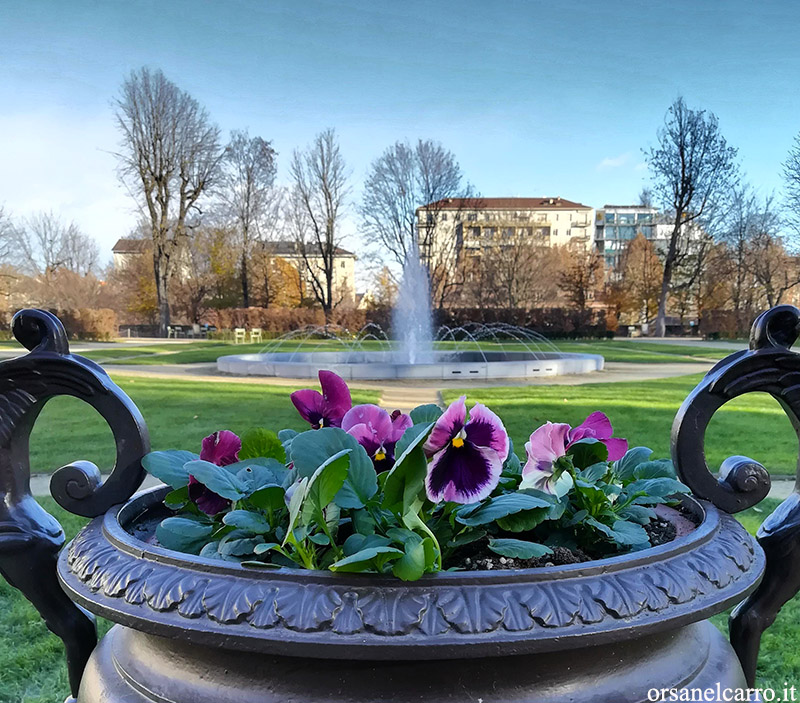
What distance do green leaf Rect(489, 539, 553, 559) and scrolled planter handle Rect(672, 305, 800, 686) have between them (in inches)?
18.3

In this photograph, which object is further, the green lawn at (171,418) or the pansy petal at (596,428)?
the green lawn at (171,418)

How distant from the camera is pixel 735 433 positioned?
7164 millimetres

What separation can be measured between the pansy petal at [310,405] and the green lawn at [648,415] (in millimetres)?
4850

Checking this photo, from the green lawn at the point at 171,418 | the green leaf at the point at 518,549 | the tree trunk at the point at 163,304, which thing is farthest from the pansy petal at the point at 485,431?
the tree trunk at the point at 163,304

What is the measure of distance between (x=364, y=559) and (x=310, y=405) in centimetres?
→ 50

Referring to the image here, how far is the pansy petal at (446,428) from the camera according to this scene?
2.83 feet

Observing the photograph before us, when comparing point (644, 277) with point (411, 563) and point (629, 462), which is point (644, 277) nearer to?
point (629, 462)

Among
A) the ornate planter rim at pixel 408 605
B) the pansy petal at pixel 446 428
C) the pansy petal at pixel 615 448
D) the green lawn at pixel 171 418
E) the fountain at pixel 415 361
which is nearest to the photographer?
the ornate planter rim at pixel 408 605

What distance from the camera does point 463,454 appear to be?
888mm

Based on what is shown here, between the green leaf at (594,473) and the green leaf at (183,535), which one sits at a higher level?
the green leaf at (594,473)

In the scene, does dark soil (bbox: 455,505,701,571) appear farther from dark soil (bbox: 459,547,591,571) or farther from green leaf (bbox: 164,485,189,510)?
green leaf (bbox: 164,485,189,510)

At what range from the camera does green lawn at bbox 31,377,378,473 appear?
20.8ft

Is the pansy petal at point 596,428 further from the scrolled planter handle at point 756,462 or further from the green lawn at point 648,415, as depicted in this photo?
the green lawn at point 648,415

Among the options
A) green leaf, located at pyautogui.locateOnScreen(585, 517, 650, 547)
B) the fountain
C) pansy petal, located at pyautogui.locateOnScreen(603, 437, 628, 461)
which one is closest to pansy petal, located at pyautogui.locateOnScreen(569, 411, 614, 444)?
pansy petal, located at pyautogui.locateOnScreen(603, 437, 628, 461)
